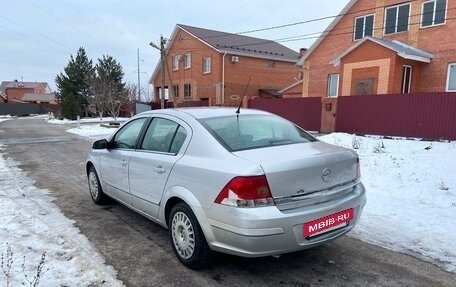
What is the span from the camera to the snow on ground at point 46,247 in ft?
10.5

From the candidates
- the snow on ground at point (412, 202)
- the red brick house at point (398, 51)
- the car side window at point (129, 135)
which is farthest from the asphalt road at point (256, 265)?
the red brick house at point (398, 51)

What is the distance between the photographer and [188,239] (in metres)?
3.41

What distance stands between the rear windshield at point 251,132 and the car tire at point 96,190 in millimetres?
2622

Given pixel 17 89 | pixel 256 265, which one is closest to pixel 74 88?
pixel 256 265

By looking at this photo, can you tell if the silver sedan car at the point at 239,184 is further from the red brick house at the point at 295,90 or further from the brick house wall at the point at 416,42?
the red brick house at the point at 295,90

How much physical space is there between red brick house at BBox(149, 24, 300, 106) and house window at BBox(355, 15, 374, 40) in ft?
34.0

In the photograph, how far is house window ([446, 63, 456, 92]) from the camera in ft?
50.6

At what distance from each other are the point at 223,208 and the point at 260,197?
0.34 metres

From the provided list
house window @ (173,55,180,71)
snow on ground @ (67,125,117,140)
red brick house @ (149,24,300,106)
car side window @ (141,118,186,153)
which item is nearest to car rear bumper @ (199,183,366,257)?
car side window @ (141,118,186,153)

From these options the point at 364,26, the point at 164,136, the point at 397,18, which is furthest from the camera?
the point at 364,26

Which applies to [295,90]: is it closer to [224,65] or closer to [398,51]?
[224,65]

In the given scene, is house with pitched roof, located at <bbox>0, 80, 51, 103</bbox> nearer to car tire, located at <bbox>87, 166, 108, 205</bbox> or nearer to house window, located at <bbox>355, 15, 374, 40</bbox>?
house window, located at <bbox>355, 15, 374, 40</bbox>

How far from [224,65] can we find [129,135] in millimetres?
24969

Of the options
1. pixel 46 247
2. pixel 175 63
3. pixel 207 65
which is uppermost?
pixel 175 63
